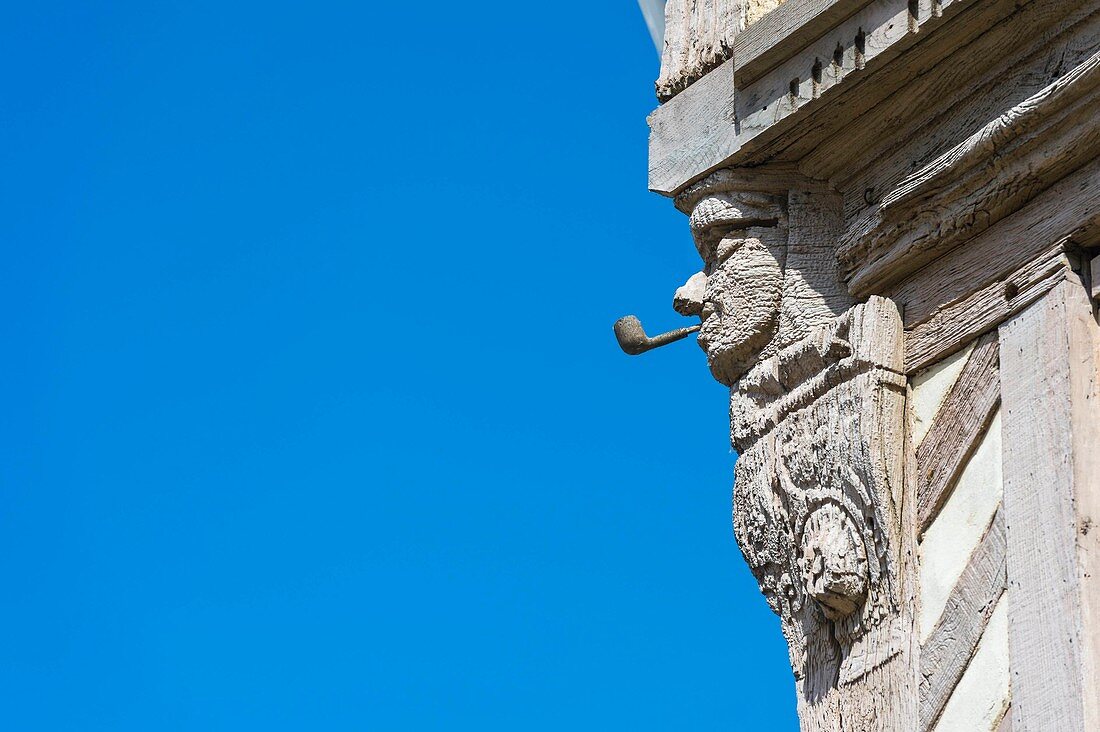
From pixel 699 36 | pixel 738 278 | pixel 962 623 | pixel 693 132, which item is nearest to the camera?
pixel 962 623

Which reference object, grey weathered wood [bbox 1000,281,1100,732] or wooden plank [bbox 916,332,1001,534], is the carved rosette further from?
grey weathered wood [bbox 1000,281,1100,732]

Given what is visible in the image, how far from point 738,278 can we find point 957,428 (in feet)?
2.10

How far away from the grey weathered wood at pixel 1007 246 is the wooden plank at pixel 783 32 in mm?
524

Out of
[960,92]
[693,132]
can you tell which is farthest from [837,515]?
[693,132]

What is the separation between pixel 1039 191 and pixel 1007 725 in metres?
0.98

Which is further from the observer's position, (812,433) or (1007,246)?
(812,433)

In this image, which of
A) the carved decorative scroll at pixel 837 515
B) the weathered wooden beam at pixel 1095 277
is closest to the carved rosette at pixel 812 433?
the carved decorative scroll at pixel 837 515

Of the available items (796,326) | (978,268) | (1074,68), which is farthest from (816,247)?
(1074,68)

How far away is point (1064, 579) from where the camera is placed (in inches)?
123

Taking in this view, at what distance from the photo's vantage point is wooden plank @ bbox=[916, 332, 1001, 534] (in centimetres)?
346

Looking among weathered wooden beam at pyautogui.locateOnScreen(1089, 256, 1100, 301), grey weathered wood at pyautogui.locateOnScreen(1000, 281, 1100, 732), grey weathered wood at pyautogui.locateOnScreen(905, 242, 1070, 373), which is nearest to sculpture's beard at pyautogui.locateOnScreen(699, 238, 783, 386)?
grey weathered wood at pyautogui.locateOnScreen(905, 242, 1070, 373)

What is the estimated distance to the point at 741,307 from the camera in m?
3.93

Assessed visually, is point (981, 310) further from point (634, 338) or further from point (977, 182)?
point (634, 338)

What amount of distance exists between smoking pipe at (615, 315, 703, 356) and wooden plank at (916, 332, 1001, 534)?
84 centimetres
